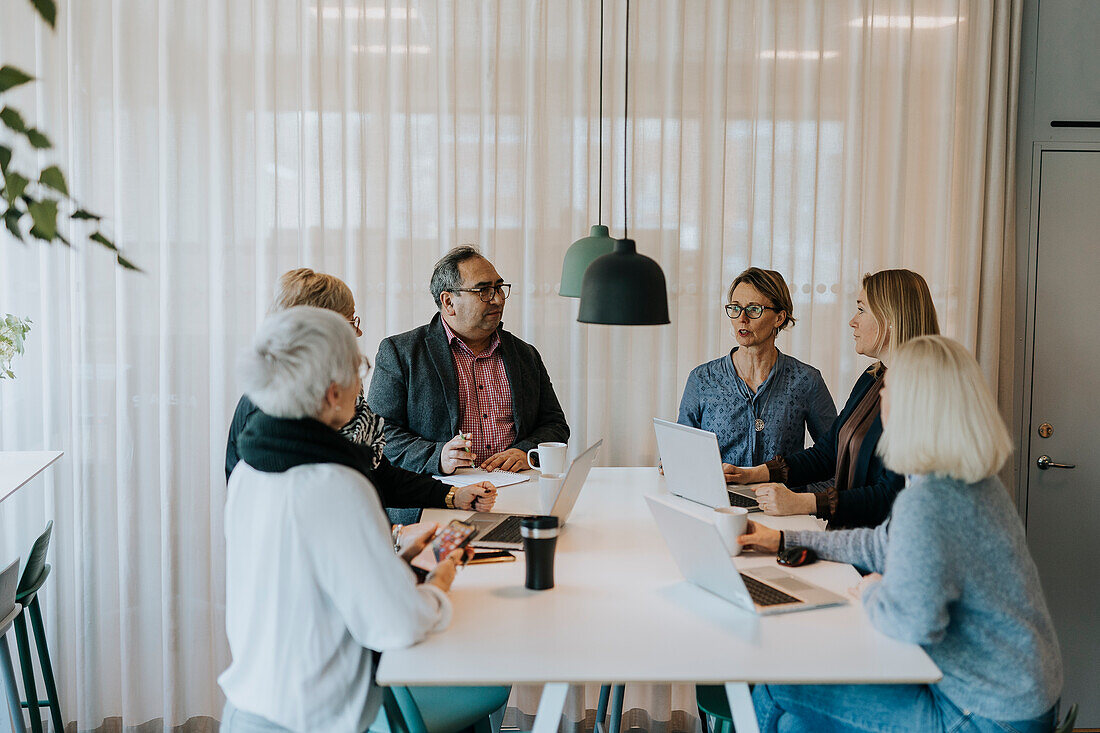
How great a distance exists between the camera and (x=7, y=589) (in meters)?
2.52

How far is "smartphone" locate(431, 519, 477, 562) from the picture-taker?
187 cm

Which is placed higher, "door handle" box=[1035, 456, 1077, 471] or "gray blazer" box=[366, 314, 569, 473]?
"gray blazer" box=[366, 314, 569, 473]

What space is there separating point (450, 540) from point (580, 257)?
1238 mm

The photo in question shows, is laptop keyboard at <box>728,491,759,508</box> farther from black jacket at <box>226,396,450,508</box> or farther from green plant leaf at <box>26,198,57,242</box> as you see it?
green plant leaf at <box>26,198,57,242</box>

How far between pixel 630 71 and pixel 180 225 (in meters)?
1.81

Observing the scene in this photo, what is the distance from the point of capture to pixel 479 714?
7.04 ft

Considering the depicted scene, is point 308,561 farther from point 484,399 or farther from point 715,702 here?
point 484,399

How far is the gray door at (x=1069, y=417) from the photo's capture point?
355cm

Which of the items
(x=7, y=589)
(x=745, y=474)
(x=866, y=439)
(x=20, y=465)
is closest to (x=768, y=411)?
(x=745, y=474)

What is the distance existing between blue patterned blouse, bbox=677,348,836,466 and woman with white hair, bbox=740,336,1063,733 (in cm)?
122

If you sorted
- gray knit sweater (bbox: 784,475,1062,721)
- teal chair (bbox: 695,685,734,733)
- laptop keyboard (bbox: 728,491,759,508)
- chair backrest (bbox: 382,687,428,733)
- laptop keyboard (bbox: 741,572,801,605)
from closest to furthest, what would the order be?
gray knit sweater (bbox: 784,475,1062,721) < laptop keyboard (bbox: 741,572,801,605) < chair backrest (bbox: 382,687,428,733) < teal chair (bbox: 695,685,734,733) < laptop keyboard (bbox: 728,491,759,508)

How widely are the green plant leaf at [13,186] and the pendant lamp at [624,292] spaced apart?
1816 mm

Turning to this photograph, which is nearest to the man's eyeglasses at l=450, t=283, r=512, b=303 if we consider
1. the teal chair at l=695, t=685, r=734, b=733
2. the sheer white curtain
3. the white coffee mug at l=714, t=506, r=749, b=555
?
the sheer white curtain

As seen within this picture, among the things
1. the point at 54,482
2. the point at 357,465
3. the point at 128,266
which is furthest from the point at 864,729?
the point at 54,482
